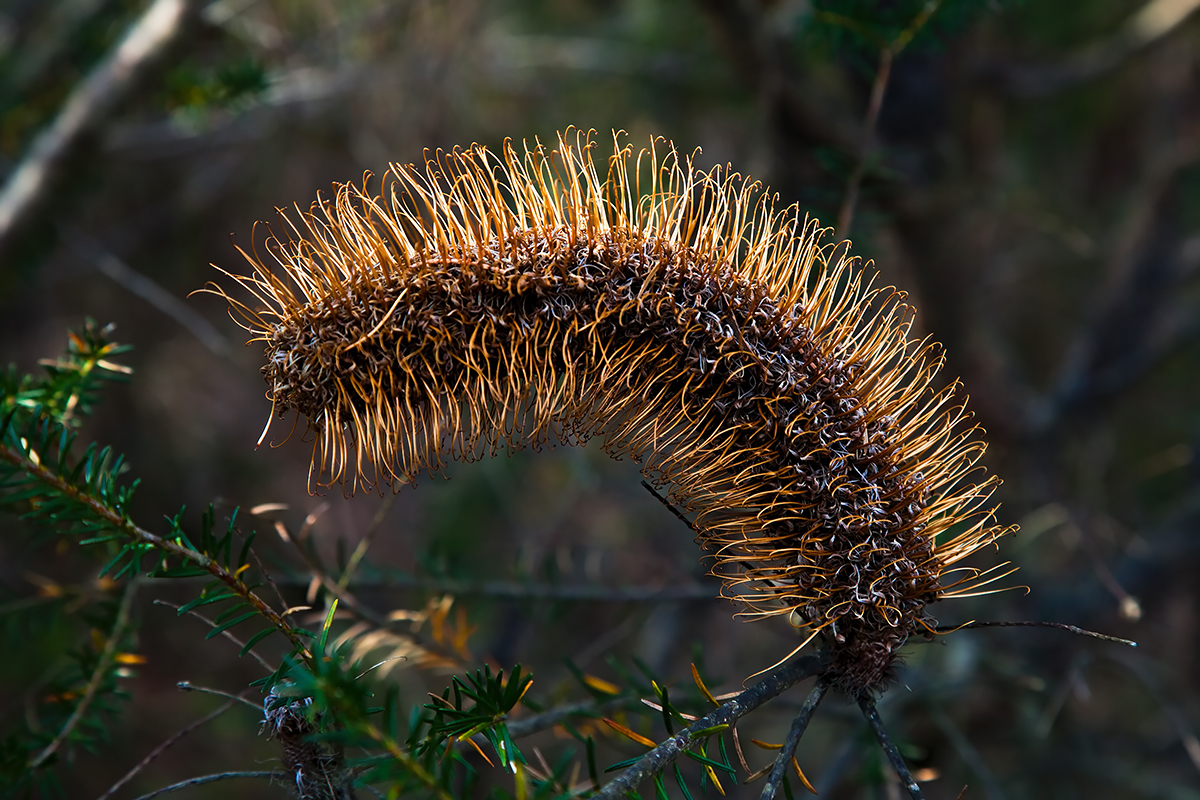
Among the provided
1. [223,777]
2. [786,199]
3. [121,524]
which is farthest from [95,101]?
[223,777]

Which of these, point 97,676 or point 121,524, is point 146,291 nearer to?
point 97,676

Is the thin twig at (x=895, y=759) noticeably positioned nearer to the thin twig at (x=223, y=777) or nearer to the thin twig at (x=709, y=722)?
the thin twig at (x=709, y=722)

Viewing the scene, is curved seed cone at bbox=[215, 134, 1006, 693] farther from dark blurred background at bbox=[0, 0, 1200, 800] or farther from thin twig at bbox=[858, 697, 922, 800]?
dark blurred background at bbox=[0, 0, 1200, 800]

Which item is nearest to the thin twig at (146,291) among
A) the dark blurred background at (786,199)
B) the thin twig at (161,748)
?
the dark blurred background at (786,199)

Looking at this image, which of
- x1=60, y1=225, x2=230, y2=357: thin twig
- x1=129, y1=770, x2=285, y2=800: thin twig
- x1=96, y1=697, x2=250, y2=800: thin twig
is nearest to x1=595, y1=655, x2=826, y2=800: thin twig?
x1=129, y1=770, x2=285, y2=800: thin twig

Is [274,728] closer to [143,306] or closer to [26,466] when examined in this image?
[26,466]

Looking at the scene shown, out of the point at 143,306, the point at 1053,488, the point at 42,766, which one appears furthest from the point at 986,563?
the point at 143,306
